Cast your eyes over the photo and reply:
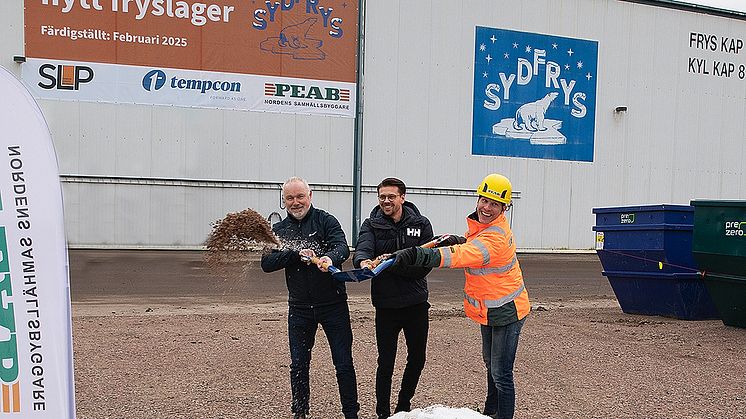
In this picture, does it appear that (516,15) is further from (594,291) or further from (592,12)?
(594,291)

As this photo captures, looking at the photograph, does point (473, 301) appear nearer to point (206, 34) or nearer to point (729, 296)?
point (729, 296)

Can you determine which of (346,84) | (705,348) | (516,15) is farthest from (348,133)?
(705,348)

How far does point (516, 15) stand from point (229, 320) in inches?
625

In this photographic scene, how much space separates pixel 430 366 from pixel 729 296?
4.38 metres

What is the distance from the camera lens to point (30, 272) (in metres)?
3.09

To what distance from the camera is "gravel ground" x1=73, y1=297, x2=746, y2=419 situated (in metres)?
5.82

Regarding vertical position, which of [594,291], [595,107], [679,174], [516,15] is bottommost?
[594,291]

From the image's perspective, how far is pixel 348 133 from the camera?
66.5ft

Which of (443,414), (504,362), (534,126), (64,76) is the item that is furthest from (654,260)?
(64,76)

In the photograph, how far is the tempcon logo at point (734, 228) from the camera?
8727 millimetres

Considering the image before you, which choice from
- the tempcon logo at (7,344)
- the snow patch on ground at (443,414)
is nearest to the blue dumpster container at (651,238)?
the snow patch on ground at (443,414)

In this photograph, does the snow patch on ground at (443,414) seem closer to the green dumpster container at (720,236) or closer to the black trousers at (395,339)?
the black trousers at (395,339)

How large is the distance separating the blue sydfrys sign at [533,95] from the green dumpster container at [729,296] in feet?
41.5

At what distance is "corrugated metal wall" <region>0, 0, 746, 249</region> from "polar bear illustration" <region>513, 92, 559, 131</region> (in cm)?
112
